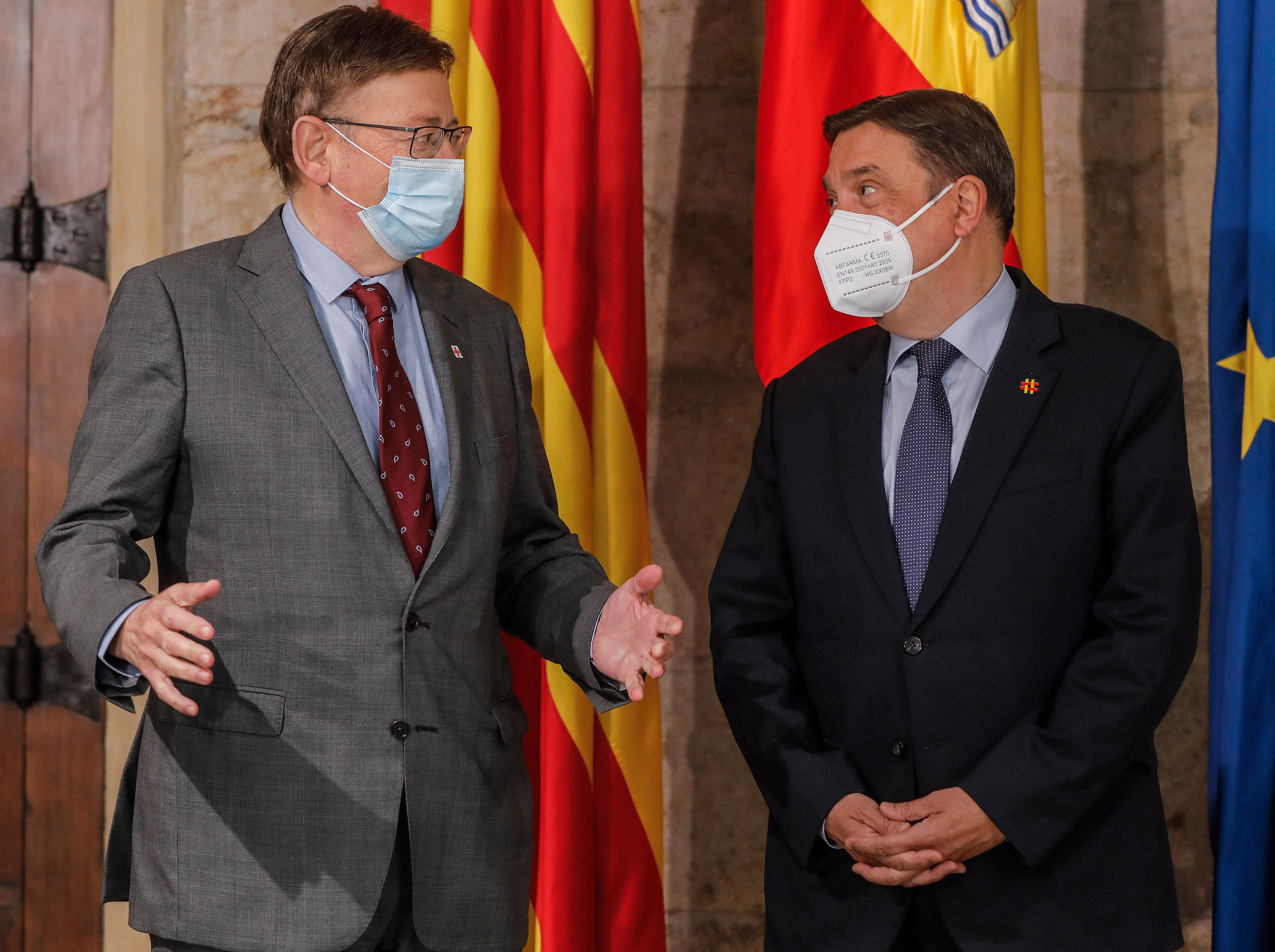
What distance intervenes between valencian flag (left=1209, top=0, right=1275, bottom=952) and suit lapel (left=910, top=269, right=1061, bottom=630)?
2.21ft

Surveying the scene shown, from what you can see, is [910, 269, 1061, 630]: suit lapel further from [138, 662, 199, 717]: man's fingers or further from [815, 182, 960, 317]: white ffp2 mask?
[138, 662, 199, 717]: man's fingers

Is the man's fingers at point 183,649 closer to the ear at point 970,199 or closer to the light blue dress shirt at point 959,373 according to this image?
the light blue dress shirt at point 959,373

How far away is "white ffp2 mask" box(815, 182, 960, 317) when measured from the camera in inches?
76.0

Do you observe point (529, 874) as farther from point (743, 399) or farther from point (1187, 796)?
point (1187, 796)

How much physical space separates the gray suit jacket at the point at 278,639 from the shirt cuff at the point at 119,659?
2.3 inches

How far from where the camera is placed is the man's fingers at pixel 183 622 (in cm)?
128

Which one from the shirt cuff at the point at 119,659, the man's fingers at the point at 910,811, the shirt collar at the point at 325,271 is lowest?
the man's fingers at the point at 910,811

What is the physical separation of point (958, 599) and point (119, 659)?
3.55 ft

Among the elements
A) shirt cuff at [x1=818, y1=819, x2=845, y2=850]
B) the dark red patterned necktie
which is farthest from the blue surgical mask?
shirt cuff at [x1=818, y1=819, x2=845, y2=850]

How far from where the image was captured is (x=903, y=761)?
176cm

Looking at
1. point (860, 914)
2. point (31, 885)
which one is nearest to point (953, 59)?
point (860, 914)

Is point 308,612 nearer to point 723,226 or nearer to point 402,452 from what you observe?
point 402,452

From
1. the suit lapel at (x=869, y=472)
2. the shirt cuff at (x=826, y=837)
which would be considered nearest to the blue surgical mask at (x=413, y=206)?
the suit lapel at (x=869, y=472)

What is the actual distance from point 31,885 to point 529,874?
5.79 feet
